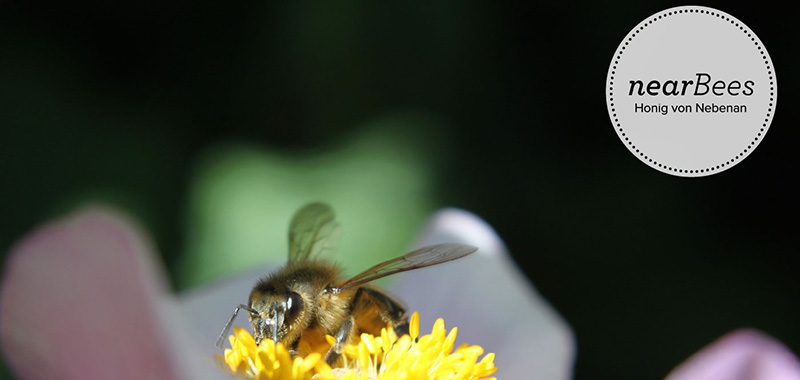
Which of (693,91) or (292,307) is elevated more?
(693,91)

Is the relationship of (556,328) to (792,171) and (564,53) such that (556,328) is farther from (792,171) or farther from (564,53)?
(564,53)

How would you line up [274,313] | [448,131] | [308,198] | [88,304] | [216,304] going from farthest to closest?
[448,131] → [308,198] → [216,304] → [274,313] → [88,304]

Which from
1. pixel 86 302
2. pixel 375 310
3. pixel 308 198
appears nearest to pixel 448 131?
Result: pixel 308 198

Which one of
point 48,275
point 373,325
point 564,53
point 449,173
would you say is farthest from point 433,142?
point 48,275

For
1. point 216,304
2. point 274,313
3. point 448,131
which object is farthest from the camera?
point 448,131

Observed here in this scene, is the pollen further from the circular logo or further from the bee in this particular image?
the circular logo

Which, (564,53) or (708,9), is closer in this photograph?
(708,9)

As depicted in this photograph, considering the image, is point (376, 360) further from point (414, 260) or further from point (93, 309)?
point (93, 309)

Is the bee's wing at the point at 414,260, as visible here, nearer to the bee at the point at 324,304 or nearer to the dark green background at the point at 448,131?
the bee at the point at 324,304
